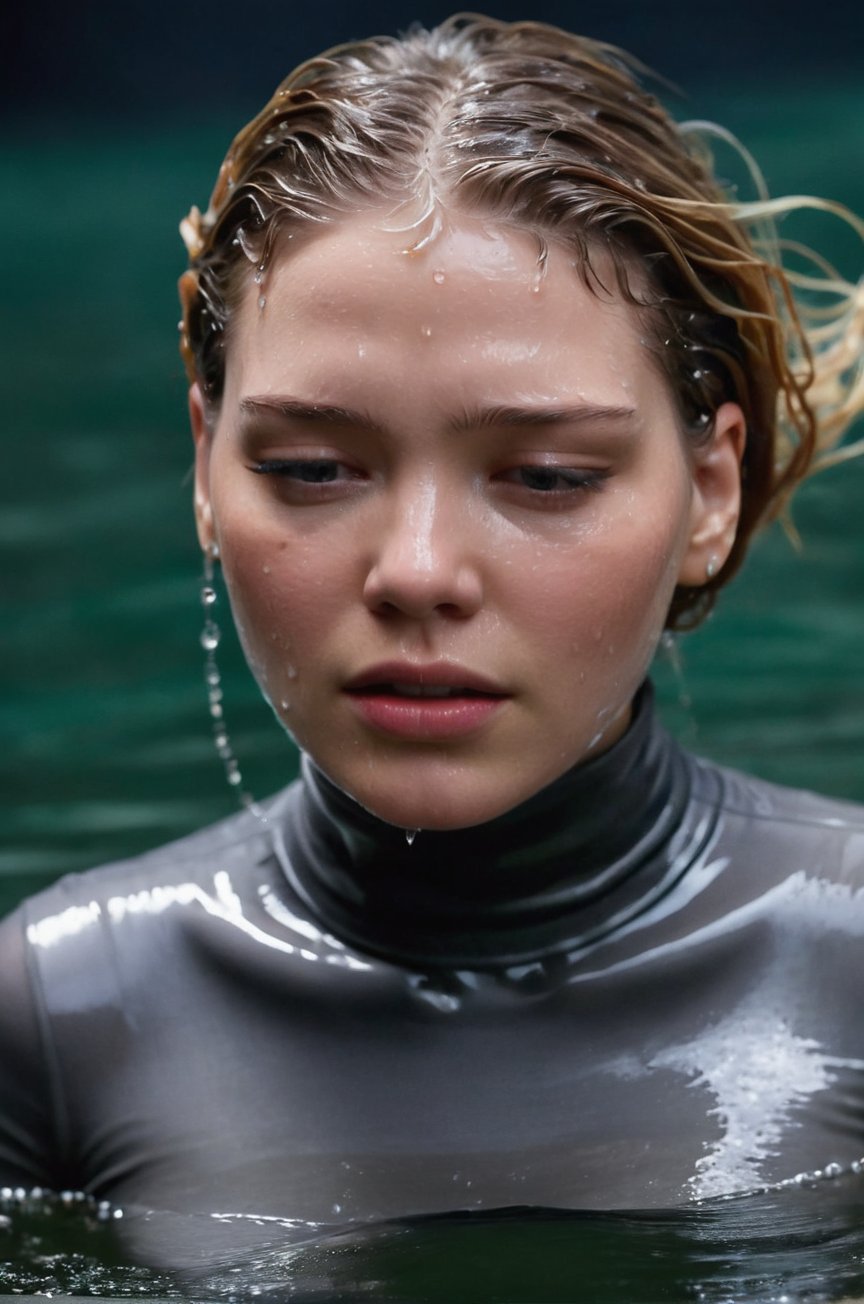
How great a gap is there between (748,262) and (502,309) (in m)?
0.39

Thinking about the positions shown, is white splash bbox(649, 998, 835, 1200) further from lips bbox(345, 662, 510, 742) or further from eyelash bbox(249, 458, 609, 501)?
eyelash bbox(249, 458, 609, 501)

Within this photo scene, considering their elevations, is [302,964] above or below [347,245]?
below

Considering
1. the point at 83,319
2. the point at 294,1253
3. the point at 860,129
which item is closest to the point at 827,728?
the point at 294,1253

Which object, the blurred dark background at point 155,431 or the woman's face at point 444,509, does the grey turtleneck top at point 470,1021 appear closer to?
the woman's face at point 444,509

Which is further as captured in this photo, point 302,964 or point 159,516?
point 159,516

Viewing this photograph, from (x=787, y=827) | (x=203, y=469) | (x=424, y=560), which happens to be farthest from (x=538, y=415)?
(x=787, y=827)

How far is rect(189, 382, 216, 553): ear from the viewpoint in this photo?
2.29m

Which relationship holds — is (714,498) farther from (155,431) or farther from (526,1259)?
(155,431)

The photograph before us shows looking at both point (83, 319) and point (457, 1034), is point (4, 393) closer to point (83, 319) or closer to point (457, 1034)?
point (83, 319)

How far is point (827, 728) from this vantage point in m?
4.36

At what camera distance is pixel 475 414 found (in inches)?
77.0

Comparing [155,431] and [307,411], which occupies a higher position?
[155,431]

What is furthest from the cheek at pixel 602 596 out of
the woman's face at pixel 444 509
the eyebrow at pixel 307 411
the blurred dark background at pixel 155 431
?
the blurred dark background at pixel 155 431

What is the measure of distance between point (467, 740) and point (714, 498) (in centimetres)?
45
